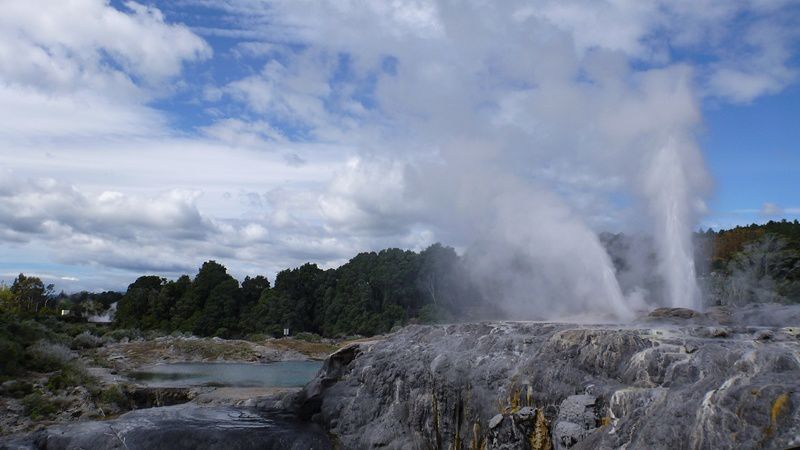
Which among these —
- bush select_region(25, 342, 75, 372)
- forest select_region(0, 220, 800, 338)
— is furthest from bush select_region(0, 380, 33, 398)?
forest select_region(0, 220, 800, 338)

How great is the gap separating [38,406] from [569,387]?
1771cm

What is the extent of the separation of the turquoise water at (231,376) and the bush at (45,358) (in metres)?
3.86

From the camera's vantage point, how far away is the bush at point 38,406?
20328 millimetres

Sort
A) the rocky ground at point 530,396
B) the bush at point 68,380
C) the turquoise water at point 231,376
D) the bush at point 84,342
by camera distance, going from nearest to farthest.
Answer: the rocky ground at point 530,396 → the bush at point 68,380 → the turquoise water at point 231,376 → the bush at point 84,342

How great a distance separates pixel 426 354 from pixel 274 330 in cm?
5737

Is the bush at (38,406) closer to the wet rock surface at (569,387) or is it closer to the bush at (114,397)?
the bush at (114,397)

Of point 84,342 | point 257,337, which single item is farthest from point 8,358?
point 257,337

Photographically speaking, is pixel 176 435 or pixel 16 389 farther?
pixel 16 389

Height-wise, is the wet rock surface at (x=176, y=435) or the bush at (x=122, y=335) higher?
the bush at (x=122, y=335)

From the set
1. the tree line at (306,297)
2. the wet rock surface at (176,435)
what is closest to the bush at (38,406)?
the wet rock surface at (176,435)

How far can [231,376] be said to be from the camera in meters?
36.1

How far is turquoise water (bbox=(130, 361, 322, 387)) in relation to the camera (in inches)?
1226

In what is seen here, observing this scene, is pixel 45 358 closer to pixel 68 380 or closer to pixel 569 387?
pixel 68 380

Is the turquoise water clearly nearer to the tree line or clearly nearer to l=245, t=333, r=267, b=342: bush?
l=245, t=333, r=267, b=342: bush
